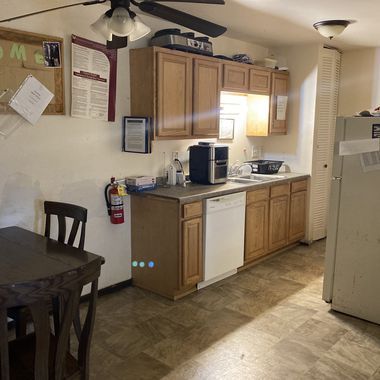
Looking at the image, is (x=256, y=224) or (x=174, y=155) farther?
(x=256, y=224)

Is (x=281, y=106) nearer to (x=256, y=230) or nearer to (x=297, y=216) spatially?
(x=297, y=216)

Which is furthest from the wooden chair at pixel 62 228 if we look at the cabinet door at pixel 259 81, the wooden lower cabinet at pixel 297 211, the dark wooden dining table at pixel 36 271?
the wooden lower cabinet at pixel 297 211

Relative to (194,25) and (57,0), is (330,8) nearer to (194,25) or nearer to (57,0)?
(194,25)

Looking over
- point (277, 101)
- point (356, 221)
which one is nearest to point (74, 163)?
point (356, 221)

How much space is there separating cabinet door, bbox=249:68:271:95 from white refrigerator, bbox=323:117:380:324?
1.47 meters

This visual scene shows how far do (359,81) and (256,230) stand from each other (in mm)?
2460

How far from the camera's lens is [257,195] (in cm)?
401

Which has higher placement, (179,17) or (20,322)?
(179,17)

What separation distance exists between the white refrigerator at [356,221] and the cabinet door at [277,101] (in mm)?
1690

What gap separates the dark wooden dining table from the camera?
59.0 inches

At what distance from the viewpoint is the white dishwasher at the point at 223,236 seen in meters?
3.46

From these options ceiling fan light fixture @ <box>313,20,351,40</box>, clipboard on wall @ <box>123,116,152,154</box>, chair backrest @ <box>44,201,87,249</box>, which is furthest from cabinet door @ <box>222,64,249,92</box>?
chair backrest @ <box>44,201,87,249</box>

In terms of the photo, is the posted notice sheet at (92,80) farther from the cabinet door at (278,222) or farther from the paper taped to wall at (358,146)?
the cabinet door at (278,222)

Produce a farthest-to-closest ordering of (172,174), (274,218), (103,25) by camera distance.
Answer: (274,218) < (172,174) < (103,25)
